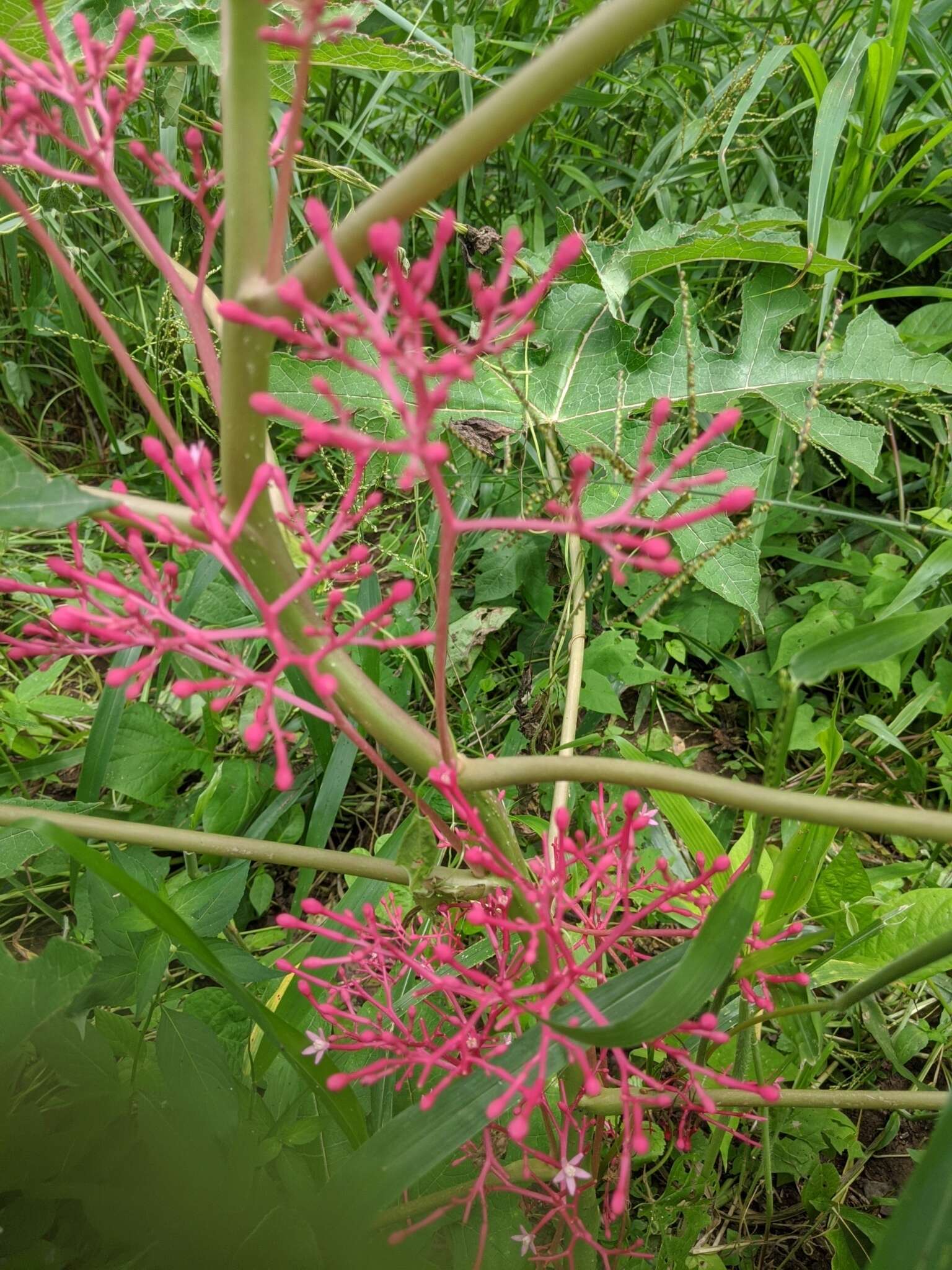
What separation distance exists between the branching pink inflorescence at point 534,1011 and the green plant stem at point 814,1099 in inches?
1.0

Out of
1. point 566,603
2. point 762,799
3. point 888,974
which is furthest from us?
point 566,603

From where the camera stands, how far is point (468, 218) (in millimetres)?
2330

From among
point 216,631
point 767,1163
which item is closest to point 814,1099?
point 767,1163

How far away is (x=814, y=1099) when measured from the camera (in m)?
1.06

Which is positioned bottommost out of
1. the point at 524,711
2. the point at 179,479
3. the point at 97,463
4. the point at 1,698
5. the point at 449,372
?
the point at 1,698

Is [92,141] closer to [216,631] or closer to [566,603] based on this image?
[216,631]

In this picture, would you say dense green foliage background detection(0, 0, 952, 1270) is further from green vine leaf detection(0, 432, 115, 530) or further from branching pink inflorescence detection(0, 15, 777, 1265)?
green vine leaf detection(0, 432, 115, 530)

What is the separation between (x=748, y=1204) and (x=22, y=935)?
141 cm

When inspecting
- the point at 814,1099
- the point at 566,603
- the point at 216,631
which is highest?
the point at 216,631

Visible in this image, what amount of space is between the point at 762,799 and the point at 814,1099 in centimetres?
59

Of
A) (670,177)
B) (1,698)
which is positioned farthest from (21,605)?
(670,177)

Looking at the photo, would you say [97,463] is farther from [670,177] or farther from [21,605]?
[670,177]

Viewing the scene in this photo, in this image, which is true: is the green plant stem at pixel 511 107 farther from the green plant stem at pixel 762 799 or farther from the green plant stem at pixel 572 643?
the green plant stem at pixel 572 643

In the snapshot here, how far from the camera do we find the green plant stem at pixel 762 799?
69cm
